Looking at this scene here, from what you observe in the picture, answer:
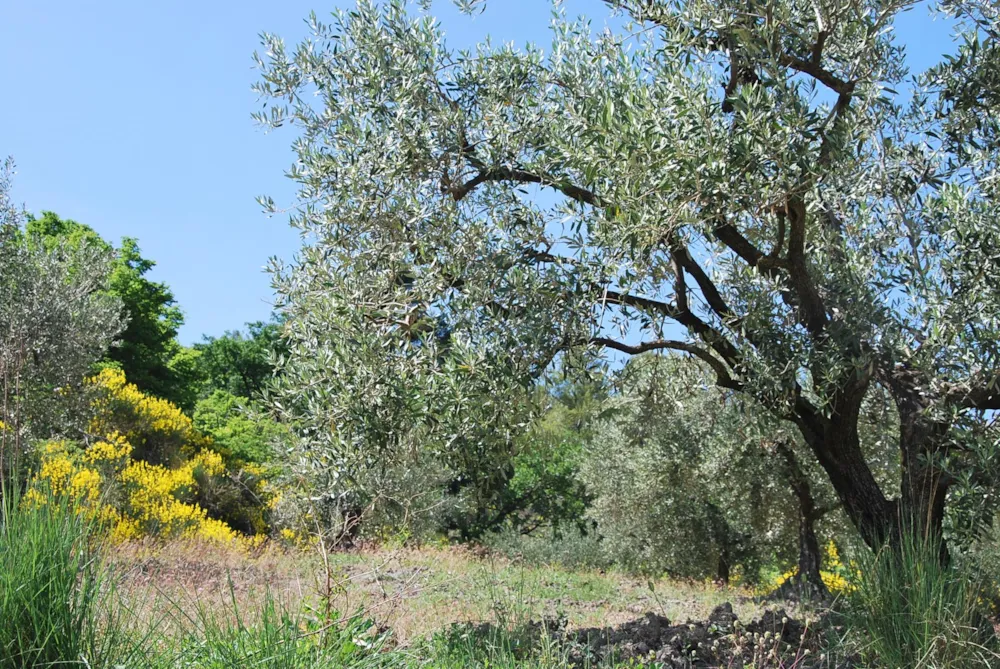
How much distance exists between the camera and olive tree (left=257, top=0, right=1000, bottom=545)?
5.61 metres

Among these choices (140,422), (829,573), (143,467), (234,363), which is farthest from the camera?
(234,363)

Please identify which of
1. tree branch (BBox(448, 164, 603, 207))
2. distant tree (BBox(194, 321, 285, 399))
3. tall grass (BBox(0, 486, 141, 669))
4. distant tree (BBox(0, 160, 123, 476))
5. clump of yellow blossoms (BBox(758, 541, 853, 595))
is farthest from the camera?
distant tree (BBox(194, 321, 285, 399))

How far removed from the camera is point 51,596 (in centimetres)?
376

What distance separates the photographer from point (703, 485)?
14570 millimetres

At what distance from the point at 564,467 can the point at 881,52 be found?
2362 cm

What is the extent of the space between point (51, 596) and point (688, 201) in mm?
4371

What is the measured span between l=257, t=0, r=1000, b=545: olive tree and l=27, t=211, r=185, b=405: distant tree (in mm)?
21352

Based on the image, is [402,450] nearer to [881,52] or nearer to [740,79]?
[740,79]

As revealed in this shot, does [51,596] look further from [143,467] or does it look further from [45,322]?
[45,322]

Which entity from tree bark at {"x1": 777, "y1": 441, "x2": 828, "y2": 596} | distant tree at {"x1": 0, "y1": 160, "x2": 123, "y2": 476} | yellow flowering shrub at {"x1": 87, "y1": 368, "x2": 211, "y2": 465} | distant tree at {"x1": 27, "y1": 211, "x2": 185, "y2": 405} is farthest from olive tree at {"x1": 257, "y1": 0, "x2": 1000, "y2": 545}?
distant tree at {"x1": 27, "y1": 211, "x2": 185, "y2": 405}

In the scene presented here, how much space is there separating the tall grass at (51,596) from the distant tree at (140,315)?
908 inches

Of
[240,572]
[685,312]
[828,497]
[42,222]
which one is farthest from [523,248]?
[42,222]

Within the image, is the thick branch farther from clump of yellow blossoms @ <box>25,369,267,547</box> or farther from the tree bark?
clump of yellow blossoms @ <box>25,369,267,547</box>

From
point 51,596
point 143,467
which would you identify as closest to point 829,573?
point 143,467
